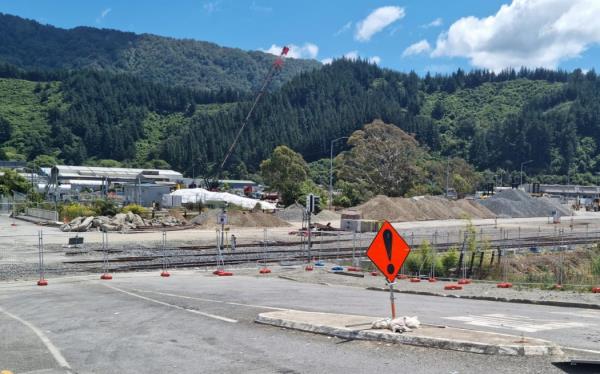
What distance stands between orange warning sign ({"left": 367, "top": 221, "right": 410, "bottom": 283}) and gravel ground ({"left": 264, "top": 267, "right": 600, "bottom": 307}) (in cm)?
774

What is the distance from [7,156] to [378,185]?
133m

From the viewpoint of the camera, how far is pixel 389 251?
11297mm

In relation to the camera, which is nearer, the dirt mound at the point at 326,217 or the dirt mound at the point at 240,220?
the dirt mound at the point at 240,220

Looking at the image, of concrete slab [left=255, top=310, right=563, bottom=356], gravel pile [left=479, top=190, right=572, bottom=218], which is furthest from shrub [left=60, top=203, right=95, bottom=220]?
gravel pile [left=479, top=190, right=572, bottom=218]

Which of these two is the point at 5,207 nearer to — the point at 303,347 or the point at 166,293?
the point at 166,293

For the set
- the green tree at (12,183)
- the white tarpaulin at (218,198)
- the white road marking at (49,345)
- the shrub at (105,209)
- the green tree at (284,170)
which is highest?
the green tree at (284,170)

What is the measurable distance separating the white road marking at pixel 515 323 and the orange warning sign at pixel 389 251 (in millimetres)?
2491

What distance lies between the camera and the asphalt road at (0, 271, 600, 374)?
9227mm

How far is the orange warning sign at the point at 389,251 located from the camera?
36.8 ft

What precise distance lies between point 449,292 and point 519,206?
81.5m

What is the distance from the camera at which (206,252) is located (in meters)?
40.4

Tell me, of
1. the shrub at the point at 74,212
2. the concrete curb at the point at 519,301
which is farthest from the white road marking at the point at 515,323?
the shrub at the point at 74,212

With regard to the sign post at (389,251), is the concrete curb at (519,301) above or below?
below

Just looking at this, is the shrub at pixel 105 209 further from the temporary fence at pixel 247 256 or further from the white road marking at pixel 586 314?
the white road marking at pixel 586 314
